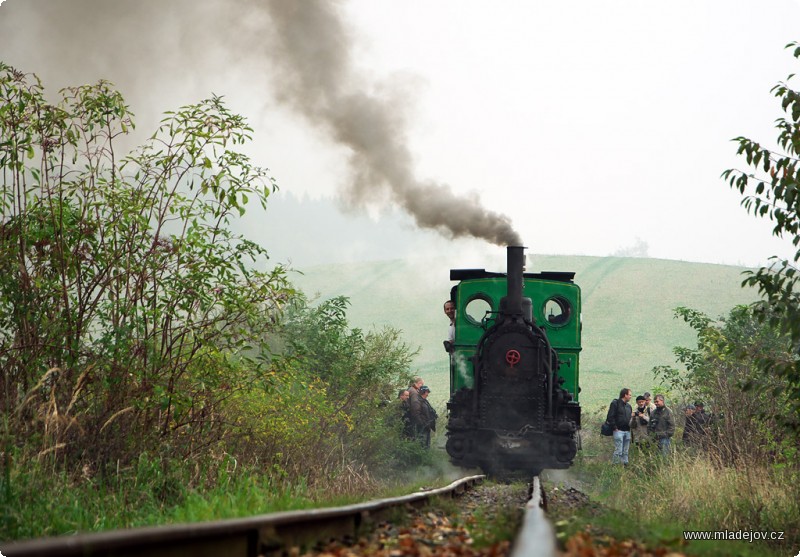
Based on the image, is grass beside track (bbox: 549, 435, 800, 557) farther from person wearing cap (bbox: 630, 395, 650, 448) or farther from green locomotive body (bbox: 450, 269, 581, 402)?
person wearing cap (bbox: 630, 395, 650, 448)

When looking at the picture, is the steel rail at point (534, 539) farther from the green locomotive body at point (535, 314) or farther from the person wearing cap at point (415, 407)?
the person wearing cap at point (415, 407)

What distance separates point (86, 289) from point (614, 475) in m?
9.06

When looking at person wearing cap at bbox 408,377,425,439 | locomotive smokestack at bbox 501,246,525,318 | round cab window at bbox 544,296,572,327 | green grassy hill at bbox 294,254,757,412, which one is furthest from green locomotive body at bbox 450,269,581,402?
green grassy hill at bbox 294,254,757,412

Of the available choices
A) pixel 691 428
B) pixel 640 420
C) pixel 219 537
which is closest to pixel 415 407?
pixel 640 420

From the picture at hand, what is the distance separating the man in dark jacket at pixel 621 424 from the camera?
563 inches

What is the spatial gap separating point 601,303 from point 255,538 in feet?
202

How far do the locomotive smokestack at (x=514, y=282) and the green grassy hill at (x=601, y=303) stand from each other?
2518 centimetres

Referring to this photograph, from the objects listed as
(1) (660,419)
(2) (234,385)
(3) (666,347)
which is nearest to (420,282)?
(3) (666,347)

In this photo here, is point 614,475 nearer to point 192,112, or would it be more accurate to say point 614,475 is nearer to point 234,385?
point 234,385

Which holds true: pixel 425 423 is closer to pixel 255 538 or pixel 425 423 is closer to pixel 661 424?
pixel 661 424

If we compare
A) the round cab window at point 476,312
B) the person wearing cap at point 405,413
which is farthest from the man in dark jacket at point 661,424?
the person wearing cap at point 405,413

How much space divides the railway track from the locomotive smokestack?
6479mm

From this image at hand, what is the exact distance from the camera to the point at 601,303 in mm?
63031

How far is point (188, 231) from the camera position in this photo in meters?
7.62
